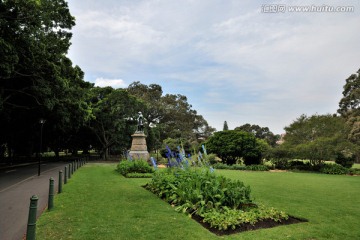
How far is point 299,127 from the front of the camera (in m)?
26.0

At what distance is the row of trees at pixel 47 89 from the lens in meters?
13.6

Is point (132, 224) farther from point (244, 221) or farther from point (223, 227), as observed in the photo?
point (244, 221)

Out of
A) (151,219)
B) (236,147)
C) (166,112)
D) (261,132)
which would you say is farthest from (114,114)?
(261,132)

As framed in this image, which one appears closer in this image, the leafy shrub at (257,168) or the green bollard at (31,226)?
the green bollard at (31,226)

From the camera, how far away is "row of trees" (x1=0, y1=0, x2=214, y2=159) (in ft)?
44.7

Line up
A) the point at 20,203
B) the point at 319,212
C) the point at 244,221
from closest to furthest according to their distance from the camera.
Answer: the point at 244,221 → the point at 319,212 → the point at 20,203

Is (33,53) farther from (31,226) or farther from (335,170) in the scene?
(335,170)

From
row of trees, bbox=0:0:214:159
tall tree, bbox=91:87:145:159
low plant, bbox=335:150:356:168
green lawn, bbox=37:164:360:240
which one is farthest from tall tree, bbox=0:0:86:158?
low plant, bbox=335:150:356:168

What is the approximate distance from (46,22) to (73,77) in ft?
18.2

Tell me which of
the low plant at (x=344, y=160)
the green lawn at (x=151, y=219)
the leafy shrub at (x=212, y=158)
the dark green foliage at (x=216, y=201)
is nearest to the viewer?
the green lawn at (x=151, y=219)

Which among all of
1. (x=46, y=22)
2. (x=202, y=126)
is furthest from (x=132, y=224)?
(x=202, y=126)

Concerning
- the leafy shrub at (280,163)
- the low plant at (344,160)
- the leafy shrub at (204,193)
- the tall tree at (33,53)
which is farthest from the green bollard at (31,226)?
the low plant at (344,160)

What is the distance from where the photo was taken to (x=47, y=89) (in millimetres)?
16406

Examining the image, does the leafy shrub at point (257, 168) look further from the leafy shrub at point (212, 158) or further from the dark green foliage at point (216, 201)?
the dark green foliage at point (216, 201)
